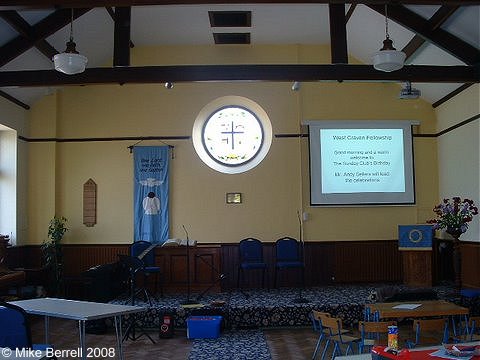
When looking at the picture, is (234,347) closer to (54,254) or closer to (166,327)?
(166,327)

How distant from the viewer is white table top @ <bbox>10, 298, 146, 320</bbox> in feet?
14.3

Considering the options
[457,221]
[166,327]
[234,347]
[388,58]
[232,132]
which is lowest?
[234,347]

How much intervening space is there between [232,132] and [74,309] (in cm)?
569

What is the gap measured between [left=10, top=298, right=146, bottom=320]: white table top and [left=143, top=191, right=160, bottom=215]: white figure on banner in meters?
4.23

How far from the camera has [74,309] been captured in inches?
186

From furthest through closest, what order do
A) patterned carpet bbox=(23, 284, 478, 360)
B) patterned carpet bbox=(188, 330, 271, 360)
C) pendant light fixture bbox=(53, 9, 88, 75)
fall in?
patterned carpet bbox=(23, 284, 478, 360)
patterned carpet bbox=(188, 330, 271, 360)
pendant light fixture bbox=(53, 9, 88, 75)

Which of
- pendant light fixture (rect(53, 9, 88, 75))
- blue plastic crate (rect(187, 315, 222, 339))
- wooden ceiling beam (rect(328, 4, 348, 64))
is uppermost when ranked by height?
wooden ceiling beam (rect(328, 4, 348, 64))

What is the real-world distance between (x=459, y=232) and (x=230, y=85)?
4.70 meters

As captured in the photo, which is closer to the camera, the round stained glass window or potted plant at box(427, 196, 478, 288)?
potted plant at box(427, 196, 478, 288)

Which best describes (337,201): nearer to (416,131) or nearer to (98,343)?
(416,131)

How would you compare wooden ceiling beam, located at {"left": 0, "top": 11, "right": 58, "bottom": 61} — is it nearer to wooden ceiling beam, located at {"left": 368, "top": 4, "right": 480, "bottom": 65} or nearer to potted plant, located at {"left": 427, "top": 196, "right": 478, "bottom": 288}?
wooden ceiling beam, located at {"left": 368, "top": 4, "right": 480, "bottom": 65}

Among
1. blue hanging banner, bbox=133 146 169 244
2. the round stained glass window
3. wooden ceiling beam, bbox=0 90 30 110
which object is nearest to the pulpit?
the round stained glass window

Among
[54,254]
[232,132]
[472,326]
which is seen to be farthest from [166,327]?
[232,132]

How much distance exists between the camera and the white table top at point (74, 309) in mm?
4371
